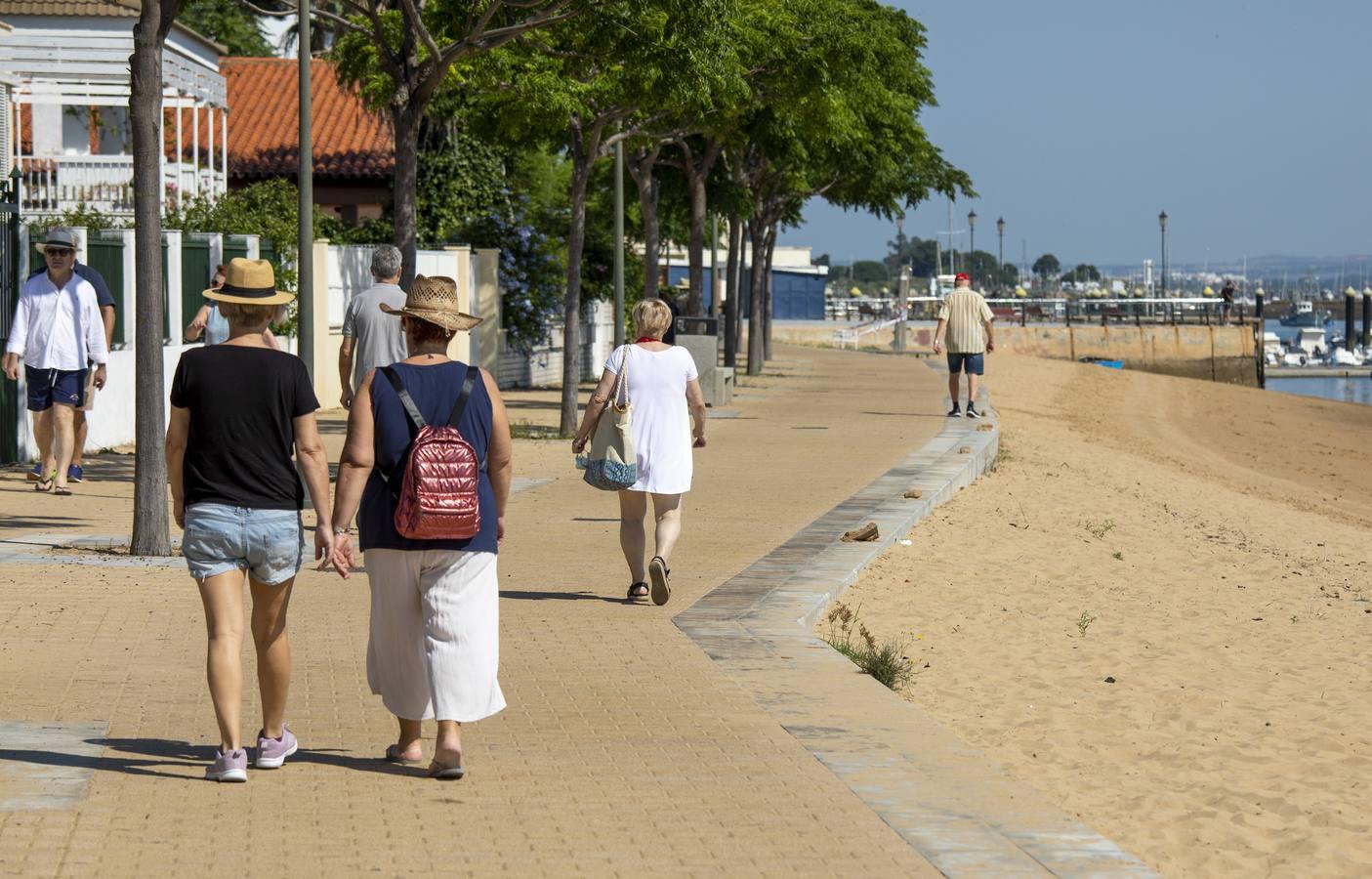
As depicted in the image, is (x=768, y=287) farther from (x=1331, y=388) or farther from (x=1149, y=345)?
(x=1331, y=388)

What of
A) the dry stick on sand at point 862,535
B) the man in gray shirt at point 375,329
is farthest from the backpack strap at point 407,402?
the dry stick on sand at point 862,535

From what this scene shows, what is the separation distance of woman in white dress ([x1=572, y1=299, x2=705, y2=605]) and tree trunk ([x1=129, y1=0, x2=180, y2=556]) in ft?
9.23

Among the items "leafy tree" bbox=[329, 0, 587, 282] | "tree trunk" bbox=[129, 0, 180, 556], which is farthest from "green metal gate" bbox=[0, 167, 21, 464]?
"tree trunk" bbox=[129, 0, 180, 556]

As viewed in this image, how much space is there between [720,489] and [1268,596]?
5200 millimetres

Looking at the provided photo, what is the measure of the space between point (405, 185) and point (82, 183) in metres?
14.6

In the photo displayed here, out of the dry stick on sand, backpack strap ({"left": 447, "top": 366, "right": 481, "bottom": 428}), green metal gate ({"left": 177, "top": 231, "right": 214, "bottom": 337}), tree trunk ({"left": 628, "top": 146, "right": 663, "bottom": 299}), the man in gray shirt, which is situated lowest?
the dry stick on sand

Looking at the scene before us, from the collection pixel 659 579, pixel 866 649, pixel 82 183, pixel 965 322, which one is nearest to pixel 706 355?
pixel 965 322

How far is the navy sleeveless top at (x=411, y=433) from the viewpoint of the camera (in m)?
6.53

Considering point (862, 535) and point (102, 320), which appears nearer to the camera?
point (862, 535)

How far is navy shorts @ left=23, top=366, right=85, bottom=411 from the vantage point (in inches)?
591

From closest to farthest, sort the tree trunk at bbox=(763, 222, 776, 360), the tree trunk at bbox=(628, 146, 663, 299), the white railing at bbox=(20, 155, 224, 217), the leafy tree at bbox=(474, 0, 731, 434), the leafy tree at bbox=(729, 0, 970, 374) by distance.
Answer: the leafy tree at bbox=(474, 0, 731, 434) → the leafy tree at bbox=(729, 0, 970, 374) → the white railing at bbox=(20, 155, 224, 217) → the tree trunk at bbox=(628, 146, 663, 299) → the tree trunk at bbox=(763, 222, 776, 360)

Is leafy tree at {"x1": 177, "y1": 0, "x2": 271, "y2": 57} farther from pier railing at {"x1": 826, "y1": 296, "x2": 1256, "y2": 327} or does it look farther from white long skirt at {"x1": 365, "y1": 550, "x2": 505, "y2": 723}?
white long skirt at {"x1": 365, "y1": 550, "x2": 505, "y2": 723}

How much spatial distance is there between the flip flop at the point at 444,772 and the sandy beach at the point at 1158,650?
6.96ft

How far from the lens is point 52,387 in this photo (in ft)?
49.4
